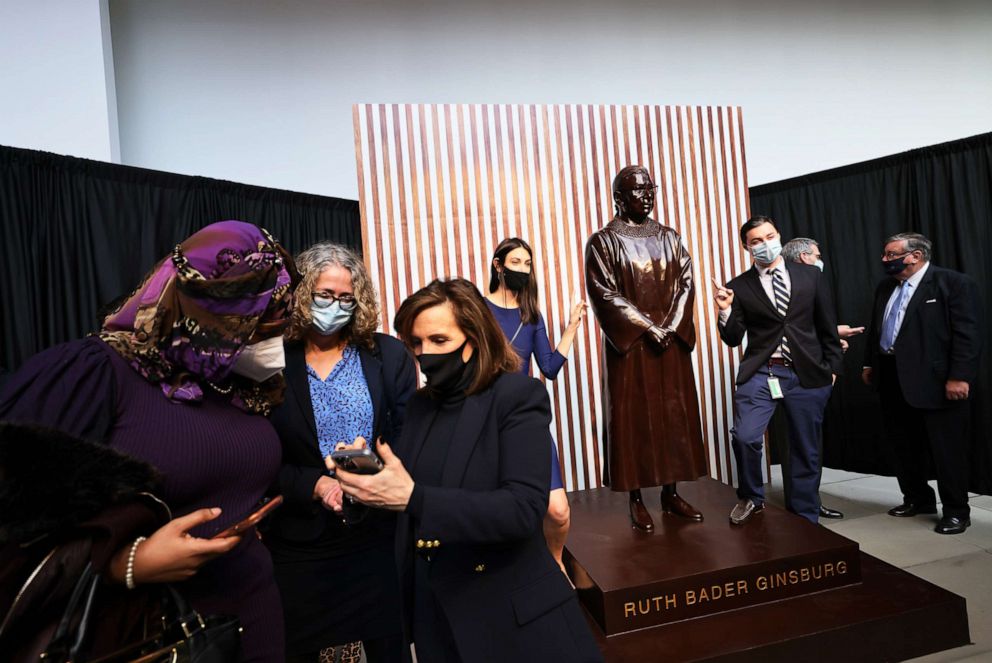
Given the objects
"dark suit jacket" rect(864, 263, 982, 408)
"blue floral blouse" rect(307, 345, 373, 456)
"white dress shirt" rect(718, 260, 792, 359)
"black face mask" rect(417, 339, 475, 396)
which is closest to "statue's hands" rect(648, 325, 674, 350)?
"white dress shirt" rect(718, 260, 792, 359)

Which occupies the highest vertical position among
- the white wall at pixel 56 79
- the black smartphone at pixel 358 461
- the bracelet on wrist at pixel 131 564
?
the white wall at pixel 56 79

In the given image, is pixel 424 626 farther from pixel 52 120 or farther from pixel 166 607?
pixel 52 120

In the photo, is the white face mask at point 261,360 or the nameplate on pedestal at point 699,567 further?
the nameplate on pedestal at point 699,567

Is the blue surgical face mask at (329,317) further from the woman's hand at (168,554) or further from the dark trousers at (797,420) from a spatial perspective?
the dark trousers at (797,420)

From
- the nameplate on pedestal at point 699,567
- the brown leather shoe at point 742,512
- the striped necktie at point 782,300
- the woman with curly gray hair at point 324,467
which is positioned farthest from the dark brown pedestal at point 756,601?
the striped necktie at point 782,300

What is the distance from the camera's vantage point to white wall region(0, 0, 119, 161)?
3.90 metres

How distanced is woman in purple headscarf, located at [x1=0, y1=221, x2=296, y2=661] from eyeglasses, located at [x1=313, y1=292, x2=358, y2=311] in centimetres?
48

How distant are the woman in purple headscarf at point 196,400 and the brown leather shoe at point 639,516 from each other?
2017 millimetres

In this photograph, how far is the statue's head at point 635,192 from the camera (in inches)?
112

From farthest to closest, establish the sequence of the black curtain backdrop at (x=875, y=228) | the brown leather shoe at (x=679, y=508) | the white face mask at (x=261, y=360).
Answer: the black curtain backdrop at (x=875, y=228)
the brown leather shoe at (x=679, y=508)
the white face mask at (x=261, y=360)

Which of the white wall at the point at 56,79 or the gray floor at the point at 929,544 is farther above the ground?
the white wall at the point at 56,79

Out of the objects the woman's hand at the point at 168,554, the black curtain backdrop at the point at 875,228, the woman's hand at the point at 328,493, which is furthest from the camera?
the black curtain backdrop at the point at 875,228

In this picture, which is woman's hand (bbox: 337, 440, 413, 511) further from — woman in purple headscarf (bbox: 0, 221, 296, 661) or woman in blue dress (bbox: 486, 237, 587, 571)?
woman in blue dress (bbox: 486, 237, 587, 571)

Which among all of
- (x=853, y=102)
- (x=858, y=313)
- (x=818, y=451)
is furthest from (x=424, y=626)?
(x=853, y=102)
